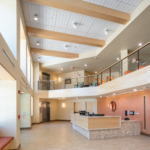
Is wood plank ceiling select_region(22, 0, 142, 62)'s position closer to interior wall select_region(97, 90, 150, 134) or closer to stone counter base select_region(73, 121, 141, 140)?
interior wall select_region(97, 90, 150, 134)

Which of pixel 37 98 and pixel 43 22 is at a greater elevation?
pixel 43 22

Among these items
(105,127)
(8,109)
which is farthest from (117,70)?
(8,109)

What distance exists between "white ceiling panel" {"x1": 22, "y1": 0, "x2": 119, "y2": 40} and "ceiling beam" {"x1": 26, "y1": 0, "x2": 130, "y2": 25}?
81 cm

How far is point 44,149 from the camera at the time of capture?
606cm

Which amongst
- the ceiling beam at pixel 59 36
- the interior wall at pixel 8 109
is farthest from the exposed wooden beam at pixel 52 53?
the interior wall at pixel 8 109

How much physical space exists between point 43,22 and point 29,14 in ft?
2.90

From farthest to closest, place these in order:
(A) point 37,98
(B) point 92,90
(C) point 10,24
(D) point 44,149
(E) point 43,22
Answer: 1. (A) point 37,98
2. (B) point 92,90
3. (E) point 43,22
4. (D) point 44,149
5. (C) point 10,24

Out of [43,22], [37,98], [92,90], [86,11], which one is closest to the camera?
[86,11]

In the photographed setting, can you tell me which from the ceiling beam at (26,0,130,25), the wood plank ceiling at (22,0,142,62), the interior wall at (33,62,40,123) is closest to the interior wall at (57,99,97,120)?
the interior wall at (33,62,40,123)

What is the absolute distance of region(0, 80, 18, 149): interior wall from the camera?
535 cm

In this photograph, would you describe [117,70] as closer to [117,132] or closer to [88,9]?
[117,132]

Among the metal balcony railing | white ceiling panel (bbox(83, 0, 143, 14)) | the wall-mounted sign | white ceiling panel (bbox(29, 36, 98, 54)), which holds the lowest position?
the wall-mounted sign

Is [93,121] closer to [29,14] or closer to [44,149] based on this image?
[44,149]

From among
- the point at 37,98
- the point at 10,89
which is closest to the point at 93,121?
the point at 10,89
